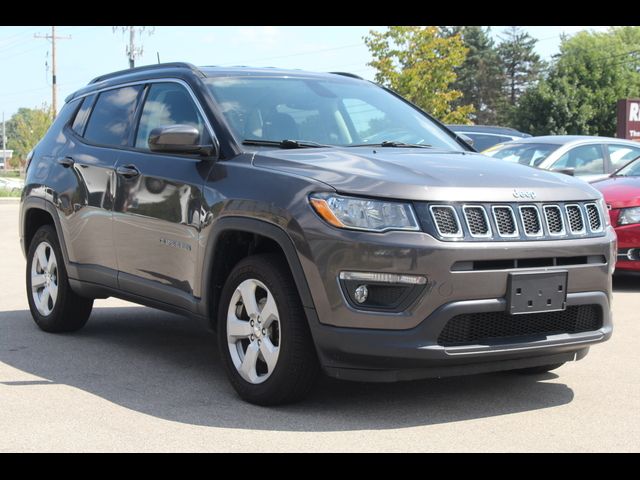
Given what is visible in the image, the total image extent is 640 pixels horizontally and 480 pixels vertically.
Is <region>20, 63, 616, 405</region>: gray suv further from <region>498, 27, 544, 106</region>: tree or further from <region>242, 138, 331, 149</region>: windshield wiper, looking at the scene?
<region>498, 27, 544, 106</region>: tree

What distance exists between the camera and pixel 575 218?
5.21 meters

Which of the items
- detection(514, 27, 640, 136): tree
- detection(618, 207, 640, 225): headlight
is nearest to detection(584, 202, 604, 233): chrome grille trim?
detection(618, 207, 640, 225): headlight

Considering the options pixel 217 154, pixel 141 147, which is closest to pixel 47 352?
pixel 141 147

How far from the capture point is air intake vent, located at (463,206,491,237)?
4.79m

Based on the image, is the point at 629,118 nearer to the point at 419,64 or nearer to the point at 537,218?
the point at 419,64

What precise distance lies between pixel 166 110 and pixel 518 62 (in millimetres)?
100351

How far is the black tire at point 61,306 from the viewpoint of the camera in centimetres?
736

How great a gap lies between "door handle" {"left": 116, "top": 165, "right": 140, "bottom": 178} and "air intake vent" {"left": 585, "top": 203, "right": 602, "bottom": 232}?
269 cm

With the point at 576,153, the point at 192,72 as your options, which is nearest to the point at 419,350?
the point at 192,72

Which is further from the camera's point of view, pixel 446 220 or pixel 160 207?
pixel 160 207

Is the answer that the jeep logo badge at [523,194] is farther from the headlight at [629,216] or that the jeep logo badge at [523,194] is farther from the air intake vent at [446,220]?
the headlight at [629,216]

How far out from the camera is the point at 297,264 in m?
4.93

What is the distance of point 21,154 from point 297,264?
8983cm

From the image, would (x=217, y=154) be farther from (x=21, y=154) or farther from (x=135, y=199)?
(x=21, y=154)
